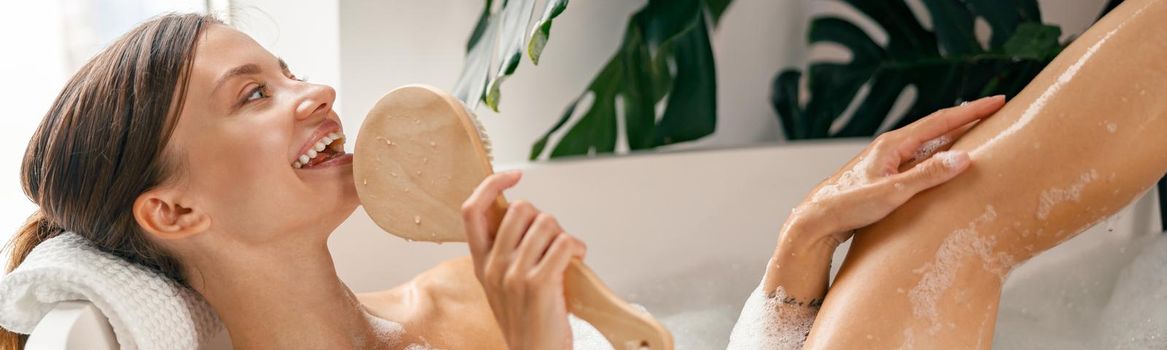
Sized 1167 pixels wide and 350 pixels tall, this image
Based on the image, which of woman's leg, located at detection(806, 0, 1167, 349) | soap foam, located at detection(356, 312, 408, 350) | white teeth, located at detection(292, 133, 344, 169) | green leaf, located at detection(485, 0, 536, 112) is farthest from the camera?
green leaf, located at detection(485, 0, 536, 112)

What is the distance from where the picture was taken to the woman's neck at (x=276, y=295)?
1069mm

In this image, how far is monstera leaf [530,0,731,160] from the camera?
1.80m

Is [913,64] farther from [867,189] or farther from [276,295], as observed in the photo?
[276,295]

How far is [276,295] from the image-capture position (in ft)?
3.56

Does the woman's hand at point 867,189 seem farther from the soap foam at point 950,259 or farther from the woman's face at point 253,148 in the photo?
the woman's face at point 253,148

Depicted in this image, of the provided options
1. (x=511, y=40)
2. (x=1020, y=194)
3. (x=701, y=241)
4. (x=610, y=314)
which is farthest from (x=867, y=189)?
(x=701, y=241)

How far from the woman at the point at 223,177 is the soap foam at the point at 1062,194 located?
80 millimetres

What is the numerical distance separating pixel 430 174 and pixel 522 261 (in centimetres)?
14

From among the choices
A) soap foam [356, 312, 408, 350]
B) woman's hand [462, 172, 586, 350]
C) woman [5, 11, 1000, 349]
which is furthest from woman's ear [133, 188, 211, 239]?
woman's hand [462, 172, 586, 350]

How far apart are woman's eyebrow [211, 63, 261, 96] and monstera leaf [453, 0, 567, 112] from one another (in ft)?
1.04

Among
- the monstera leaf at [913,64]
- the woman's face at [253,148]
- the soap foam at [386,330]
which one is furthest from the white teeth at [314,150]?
the monstera leaf at [913,64]

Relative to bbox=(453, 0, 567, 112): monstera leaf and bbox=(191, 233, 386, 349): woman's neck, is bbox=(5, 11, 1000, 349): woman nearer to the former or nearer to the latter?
bbox=(191, 233, 386, 349): woman's neck

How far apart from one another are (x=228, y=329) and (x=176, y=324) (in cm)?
7

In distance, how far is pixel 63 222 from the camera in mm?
1061
